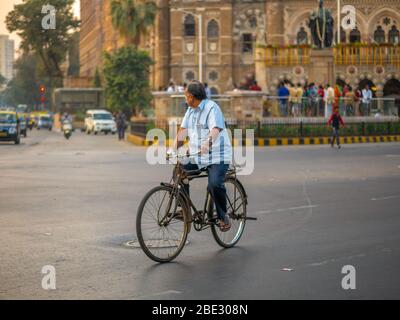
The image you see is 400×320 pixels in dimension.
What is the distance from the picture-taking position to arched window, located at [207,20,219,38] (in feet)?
290

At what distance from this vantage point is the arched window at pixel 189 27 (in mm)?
88688

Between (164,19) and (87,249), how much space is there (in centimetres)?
8045

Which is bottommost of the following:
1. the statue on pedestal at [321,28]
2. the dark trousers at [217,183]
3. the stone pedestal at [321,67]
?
the dark trousers at [217,183]

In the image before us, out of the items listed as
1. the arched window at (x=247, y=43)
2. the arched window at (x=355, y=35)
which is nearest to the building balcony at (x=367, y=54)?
the arched window at (x=355, y=35)

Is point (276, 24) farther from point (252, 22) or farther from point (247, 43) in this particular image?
point (247, 43)

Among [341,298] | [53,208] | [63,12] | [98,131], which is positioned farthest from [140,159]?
[63,12]

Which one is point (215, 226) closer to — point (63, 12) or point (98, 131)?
point (98, 131)

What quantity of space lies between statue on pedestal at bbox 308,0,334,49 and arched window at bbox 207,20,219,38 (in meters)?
35.3

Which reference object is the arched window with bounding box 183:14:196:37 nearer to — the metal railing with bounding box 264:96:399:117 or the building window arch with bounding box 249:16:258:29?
the building window arch with bounding box 249:16:258:29

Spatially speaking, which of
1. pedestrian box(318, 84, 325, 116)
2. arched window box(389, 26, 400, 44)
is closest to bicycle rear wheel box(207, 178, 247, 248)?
pedestrian box(318, 84, 325, 116)

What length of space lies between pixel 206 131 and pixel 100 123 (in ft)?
187

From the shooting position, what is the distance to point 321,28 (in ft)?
174

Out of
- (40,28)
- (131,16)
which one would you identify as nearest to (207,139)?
(131,16)

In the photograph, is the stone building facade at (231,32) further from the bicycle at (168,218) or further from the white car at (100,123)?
the bicycle at (168,218)
